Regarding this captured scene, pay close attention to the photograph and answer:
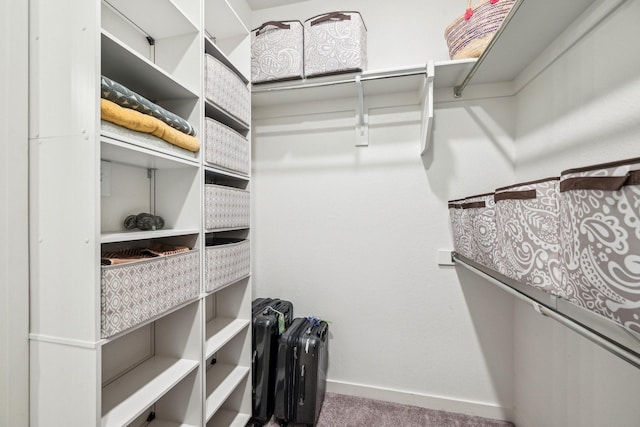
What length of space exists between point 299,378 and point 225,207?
1046 mm

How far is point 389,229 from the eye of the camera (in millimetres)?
1750

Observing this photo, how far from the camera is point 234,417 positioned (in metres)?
1.50

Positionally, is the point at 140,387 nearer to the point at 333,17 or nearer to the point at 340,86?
the point at 340,86

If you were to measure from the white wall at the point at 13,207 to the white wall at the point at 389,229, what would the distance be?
1.24 m

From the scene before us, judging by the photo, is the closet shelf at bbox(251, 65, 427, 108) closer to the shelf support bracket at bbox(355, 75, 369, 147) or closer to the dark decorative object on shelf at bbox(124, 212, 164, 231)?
the shelf support bracket at bbox(355, 75, 369, 147)

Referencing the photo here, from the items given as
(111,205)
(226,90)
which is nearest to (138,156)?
(111,205)

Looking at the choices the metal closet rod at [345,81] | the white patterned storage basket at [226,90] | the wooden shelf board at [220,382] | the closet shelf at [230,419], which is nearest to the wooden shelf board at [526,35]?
the metal closet rod at [345,81]

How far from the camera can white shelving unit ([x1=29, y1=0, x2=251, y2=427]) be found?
0.75 m

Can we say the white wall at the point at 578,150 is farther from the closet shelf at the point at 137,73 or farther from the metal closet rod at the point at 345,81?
the closet shelf at the point at 137,73

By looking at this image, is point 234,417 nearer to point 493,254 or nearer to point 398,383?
point 398,383

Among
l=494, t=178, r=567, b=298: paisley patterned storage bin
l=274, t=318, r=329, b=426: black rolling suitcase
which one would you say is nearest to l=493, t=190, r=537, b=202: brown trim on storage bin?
l=494, t=178, r=567, b=298: paisley patterned storage bin

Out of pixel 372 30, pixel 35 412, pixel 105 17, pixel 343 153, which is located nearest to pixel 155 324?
pixel 35 412

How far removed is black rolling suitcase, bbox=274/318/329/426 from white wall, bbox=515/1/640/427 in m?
1.13

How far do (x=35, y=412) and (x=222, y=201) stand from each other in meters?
0.92
